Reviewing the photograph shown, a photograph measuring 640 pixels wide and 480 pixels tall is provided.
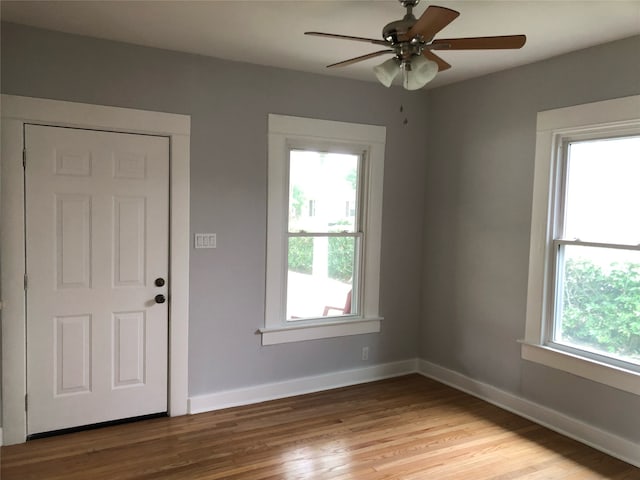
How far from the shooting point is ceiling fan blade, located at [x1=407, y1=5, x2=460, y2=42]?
1893 millimetres

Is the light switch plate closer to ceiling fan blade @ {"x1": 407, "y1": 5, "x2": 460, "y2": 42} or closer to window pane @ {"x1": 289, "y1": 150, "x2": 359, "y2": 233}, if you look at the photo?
window pane @ {"x1": 289, "y1": 150, "x2": 359, "y2": 233}

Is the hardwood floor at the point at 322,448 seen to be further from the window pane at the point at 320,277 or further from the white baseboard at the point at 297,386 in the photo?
the window pane at the point at 320,277

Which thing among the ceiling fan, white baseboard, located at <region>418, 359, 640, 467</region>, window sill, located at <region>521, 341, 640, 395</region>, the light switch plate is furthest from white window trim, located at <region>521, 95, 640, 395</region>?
the light switch plate

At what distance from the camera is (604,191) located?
3137mm

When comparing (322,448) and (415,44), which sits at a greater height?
(415,44)

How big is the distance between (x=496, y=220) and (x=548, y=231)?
470 millimetres

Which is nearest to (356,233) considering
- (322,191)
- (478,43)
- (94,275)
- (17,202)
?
(322,191)

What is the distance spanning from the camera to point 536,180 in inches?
137

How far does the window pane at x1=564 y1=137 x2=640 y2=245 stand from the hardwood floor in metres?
1.39

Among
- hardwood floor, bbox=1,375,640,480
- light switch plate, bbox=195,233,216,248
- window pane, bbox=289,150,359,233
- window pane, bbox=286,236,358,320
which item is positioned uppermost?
window pane, bbox=289,150,359,233

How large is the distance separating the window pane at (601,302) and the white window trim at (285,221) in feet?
4.89

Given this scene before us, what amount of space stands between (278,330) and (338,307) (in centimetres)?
63

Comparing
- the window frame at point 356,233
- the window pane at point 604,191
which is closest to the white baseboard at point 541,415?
the window frame at point 356,233

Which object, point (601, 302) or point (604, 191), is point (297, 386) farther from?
point (604, 191)
